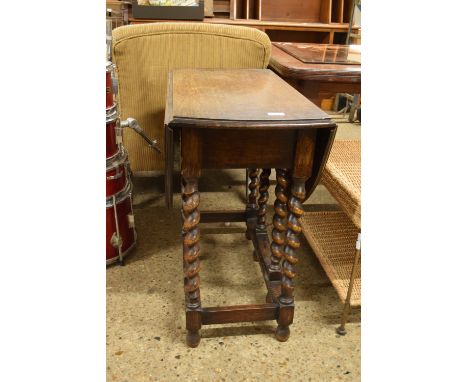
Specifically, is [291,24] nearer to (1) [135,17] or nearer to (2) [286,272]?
(1) [135,17]

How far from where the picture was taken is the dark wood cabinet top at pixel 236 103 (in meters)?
0.97

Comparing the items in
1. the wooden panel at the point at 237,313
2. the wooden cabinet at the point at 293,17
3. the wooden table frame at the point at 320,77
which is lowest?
the wooden panel at the point at 237,313

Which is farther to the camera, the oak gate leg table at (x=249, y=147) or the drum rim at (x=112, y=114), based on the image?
the drum rim at (x=112, y=114)

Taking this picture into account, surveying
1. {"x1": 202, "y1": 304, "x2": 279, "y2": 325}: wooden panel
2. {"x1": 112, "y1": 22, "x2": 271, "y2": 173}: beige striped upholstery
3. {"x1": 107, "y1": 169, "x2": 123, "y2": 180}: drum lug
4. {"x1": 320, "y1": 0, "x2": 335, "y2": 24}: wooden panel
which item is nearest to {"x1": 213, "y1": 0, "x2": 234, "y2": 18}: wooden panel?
{"x1": 320, "y1": 0, "x2": 335, "y2": 24}: wooden panel

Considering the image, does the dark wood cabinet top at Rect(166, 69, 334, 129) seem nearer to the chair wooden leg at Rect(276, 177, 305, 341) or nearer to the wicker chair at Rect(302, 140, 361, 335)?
the chair wooden leg at Rect(276, 177, 305, 341)

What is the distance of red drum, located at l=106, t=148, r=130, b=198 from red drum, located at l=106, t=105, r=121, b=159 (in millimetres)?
25

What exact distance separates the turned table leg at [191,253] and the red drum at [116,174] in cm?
44

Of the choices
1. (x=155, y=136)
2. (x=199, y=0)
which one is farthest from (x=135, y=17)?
(x=155, y=136)

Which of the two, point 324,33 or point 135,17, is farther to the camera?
point 324,33

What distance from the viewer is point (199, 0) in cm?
291

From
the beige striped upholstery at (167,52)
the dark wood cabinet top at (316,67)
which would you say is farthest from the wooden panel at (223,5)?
the beige striped upholstery at (167,52)

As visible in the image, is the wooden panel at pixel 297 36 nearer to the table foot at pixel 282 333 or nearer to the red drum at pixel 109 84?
the red drum at pixel 109 84

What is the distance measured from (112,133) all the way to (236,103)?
0.60m

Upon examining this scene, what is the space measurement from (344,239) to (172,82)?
93 centimetres
